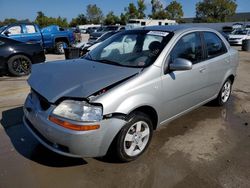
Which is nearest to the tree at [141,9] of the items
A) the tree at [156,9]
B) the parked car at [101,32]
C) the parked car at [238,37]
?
the tree at [156,9]

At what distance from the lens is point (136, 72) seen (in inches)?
122

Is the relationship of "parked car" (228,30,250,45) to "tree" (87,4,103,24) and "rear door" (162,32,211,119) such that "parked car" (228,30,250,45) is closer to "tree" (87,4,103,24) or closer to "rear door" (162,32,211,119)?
"rear door" (162,32,211,119)

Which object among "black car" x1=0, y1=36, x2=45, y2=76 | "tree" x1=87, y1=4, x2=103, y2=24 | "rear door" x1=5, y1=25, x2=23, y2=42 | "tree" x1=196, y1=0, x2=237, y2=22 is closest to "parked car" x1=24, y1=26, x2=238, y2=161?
"black car" x1=0, y1=36, x2=45, y2=76

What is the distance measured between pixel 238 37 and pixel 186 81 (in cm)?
1871

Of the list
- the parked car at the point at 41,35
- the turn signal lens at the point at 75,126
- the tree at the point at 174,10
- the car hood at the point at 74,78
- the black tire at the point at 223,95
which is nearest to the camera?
the turn signal lens at the point at 75,126

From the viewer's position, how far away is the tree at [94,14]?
7512 centimetres

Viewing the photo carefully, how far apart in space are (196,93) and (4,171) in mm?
2916

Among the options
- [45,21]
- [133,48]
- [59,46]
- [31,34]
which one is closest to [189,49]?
[133,48]

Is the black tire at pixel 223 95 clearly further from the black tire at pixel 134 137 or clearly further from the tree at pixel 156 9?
the tree at pixel 156 9

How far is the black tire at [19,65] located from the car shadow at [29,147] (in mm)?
3674

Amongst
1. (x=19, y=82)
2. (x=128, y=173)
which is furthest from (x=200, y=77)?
(x=19, y=82)

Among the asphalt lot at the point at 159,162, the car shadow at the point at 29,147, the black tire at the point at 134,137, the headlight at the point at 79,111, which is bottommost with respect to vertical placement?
the asphalt lot at the point at 159,162

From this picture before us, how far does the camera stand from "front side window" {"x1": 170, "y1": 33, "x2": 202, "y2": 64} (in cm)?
358

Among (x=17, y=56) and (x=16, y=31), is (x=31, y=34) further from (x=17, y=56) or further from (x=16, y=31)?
(x=17, y=56)
